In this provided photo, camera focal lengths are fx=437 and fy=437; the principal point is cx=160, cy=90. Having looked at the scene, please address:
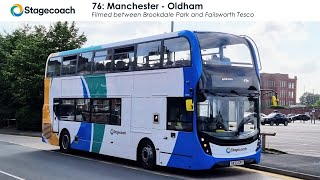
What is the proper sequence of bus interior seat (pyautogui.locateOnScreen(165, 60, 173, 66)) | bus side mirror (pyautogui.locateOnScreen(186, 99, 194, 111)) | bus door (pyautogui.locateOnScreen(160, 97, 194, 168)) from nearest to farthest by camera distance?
bus side mirror (pyautogui.locateOnScreen(186, 99, 194, 111)) → bus door (pyautogui.locateOnScreen(160, 97, 194, 168)) → bus interior seat (pyautogui.locateOnScreen(165, 60, 173, 66))

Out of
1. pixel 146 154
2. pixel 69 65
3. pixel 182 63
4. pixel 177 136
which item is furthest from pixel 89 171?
pixel 69 65

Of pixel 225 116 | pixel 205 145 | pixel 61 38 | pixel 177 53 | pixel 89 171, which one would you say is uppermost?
pixel 61 38

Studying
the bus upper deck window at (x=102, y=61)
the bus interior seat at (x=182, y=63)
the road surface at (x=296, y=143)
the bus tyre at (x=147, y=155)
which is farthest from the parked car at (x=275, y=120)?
the bus interior seat at (x=182, y=63)

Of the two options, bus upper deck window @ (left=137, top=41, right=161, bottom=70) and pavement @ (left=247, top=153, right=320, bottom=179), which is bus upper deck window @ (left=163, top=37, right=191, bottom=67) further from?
pavement @ (left=247, top=153, right=320, bottom=179)

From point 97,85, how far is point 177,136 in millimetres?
4727

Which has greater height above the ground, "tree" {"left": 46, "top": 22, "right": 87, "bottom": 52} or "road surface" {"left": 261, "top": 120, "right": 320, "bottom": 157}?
"tree" {"left": 46, "top": 22, "right": 87, "bottom": 52}

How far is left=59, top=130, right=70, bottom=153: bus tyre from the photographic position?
1765 centimetres

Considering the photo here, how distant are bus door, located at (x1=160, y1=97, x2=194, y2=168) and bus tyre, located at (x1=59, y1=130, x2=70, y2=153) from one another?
6.40 metres

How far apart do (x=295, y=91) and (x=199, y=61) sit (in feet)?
460

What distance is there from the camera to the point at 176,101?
1221cm

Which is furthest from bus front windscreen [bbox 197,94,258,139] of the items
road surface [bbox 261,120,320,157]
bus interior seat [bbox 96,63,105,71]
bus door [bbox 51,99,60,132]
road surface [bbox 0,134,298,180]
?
bus door [bbox 51,99,60,132]

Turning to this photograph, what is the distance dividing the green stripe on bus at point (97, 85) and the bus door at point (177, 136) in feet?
11.7

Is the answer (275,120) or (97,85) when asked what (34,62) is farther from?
(275,120)

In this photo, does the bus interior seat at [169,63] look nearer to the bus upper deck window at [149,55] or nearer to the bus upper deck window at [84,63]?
the bus upper deck window at [149,55]
